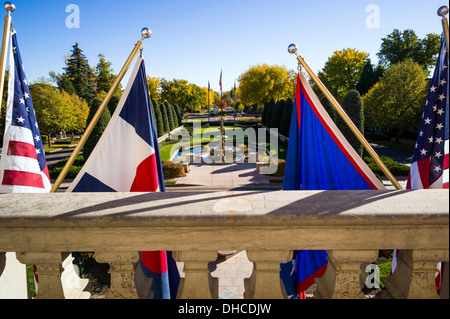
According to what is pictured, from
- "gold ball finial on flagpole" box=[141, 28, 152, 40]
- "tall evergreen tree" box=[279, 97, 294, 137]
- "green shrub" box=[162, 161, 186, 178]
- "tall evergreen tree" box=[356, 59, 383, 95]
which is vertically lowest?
"green shrub" box=[162, 161, 186, 178]

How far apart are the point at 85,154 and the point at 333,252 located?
18664 millimetres

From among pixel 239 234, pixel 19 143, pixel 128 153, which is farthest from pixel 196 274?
pixel 19 143

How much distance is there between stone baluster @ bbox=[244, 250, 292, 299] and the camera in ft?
6.49

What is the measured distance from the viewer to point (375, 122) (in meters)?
28.9

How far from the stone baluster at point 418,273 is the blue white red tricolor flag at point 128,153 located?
2.83m

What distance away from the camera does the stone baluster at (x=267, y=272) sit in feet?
6.49

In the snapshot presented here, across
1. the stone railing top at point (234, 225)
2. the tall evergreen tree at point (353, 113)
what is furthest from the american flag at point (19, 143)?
the tall evergreen tree at point (353, 113)

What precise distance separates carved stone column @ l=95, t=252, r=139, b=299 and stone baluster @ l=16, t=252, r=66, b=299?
1.08ft

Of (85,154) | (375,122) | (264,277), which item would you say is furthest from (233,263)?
(375,122)

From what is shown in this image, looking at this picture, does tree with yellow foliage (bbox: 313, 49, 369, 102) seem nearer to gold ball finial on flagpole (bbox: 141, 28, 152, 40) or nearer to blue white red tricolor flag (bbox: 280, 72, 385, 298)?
blue white red tricolor flag (bbox: 280, 72, 385, 298)

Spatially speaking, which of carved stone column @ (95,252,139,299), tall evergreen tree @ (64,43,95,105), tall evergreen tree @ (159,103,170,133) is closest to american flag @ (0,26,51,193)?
carved stone column @ (95,252,139,299)

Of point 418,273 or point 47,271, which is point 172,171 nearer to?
point 47,271

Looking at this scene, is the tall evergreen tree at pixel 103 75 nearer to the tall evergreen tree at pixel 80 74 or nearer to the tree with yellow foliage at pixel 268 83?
the tall evergreen tree at pixel 80 74
